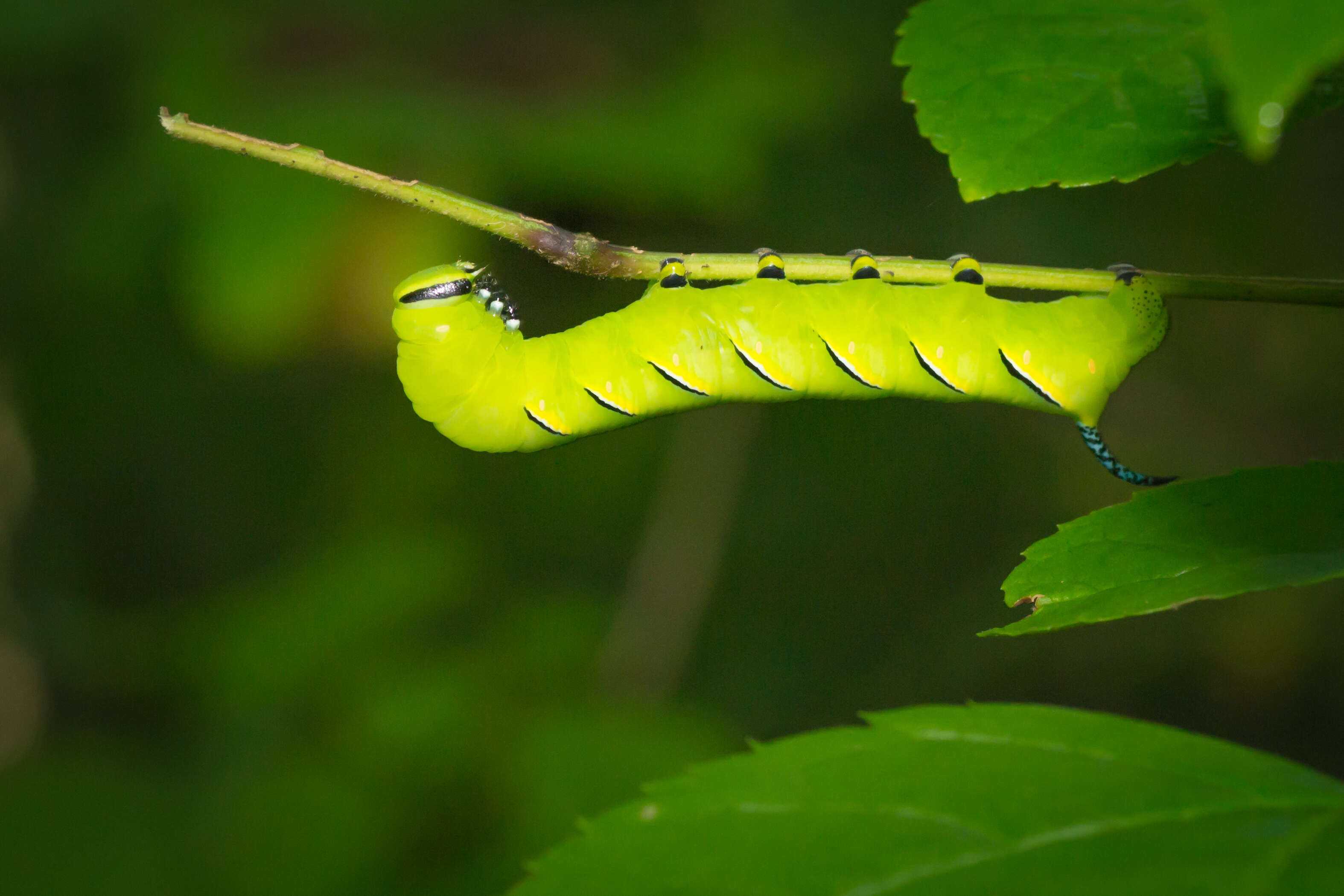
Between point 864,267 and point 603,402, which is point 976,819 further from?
point 603,402

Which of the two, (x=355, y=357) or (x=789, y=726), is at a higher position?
(x=355, y=357)

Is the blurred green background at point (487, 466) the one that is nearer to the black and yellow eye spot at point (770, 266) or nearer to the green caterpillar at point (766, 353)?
the green caterpillar at point (766, 353)

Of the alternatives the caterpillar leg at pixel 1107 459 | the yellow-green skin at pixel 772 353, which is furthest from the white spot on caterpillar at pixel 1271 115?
the yellow-green skin at pixel 772 353

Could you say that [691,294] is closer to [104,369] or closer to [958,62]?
[958,62]

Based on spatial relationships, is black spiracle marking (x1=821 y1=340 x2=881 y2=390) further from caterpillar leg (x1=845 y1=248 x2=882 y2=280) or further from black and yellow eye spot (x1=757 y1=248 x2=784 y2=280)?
black and yellow eye spot (x1=757 y1=248 x2=784 y2=280)

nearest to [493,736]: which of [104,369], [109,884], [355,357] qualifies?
[109,884]

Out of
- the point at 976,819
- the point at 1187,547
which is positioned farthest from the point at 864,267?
the point at 976,819
